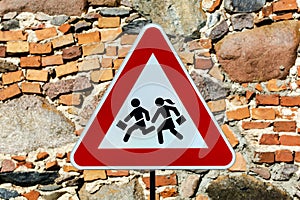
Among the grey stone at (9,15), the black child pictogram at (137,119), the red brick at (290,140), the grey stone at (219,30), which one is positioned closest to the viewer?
the black child pictogram at (137,119)

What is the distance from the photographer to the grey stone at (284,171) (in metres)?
2.16

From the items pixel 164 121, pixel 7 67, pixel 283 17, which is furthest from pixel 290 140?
pixel 7 67

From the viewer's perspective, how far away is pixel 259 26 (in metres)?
2.23

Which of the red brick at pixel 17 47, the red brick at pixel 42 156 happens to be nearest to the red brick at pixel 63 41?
the red brick at pixel 17 47

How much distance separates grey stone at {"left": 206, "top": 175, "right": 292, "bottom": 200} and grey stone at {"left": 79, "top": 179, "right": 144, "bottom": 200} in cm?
28

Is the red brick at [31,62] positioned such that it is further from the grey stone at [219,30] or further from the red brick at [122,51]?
the grey stone at [219,30]

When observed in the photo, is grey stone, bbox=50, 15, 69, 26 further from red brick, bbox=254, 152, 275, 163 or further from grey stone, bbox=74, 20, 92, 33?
red brick, bbox=254, 152, 275, 163

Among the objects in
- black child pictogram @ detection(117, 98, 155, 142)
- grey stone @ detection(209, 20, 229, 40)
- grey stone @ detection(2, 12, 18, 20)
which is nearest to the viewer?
black child pictogram @ detection(117, 98, 155, 142)

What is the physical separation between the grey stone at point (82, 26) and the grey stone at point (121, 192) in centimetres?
65

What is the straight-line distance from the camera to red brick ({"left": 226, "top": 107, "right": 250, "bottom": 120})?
2205mm

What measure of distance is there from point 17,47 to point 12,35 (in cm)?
6

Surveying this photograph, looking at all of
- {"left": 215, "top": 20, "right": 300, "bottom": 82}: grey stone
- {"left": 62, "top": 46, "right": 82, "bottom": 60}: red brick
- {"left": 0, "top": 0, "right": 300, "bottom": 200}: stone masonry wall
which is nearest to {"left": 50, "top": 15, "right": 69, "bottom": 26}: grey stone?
{"left": 0, "top": 0, "right": 300, "bottom": 200}: stone masonry wall

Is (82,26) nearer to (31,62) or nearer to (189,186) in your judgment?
(31,62)

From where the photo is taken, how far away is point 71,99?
7.59ft
